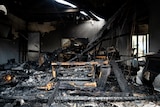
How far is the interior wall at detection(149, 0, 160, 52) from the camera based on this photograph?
4.48 metres

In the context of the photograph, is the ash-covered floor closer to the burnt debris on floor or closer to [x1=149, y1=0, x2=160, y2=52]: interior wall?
the burnt debris on floor

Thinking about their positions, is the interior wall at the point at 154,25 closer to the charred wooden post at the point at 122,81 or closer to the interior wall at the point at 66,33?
the charred wooden post at the point at 122,81

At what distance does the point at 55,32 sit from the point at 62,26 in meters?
0.60

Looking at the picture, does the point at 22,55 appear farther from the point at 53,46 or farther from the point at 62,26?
the point at 62,26

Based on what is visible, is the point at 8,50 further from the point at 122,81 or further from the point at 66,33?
the point at 122,81

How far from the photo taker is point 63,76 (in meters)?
4.66

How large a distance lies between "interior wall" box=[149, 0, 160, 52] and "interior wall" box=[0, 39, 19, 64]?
6321 millimetres

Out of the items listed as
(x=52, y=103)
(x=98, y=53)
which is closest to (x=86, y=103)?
(x=52, y=103)

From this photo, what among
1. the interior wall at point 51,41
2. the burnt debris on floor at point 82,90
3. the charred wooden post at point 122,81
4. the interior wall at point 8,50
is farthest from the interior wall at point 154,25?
the interior wall at point 51,41

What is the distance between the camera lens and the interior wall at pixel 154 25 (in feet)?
14.7

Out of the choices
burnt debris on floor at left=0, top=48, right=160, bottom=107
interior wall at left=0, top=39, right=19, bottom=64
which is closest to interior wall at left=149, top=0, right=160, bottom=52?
burnt debris on floor at left=0, top=48, right=160, bottom=107

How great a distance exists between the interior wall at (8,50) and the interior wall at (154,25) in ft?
20.7

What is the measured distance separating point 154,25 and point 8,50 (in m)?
6.75

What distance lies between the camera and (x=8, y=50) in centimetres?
810
